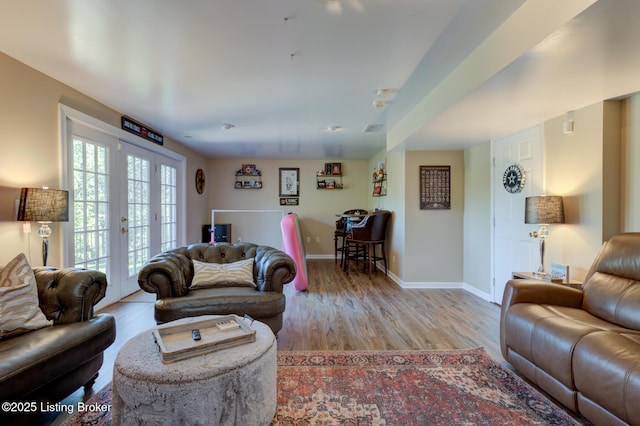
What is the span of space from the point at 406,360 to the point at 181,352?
1570 mm

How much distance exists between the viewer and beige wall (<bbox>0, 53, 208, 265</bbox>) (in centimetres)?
216

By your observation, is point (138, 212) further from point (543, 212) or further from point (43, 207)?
point (543, 212)

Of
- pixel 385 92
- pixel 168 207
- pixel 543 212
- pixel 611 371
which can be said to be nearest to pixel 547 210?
pixel 543 212

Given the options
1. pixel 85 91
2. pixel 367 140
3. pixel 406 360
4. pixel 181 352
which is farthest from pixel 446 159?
pixel 85 91

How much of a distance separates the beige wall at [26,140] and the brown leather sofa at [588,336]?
12.2ft

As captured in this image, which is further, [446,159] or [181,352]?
[446,159]

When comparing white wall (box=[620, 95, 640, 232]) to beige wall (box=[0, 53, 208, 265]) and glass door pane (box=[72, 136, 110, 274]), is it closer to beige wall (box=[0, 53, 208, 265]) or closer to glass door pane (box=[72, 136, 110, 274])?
beige wall (box=[0, 53, 208, 265])

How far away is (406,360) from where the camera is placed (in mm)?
2109

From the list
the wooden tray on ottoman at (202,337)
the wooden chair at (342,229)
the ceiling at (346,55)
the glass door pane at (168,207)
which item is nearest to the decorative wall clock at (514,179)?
the ceiling at (346,55)

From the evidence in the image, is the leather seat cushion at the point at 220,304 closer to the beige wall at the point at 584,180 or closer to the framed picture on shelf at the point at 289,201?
the beige wall at the point at 584,180

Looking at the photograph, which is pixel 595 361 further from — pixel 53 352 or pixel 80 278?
pixel 80 278

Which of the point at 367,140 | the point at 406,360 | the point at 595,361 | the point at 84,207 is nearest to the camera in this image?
the point at 595,361

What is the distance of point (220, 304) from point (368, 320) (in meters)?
1.50

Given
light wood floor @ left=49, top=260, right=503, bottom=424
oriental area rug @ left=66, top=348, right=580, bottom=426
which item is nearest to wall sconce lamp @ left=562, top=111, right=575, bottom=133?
light wood floor @ left=49, top=260, right=503, bottom=424
